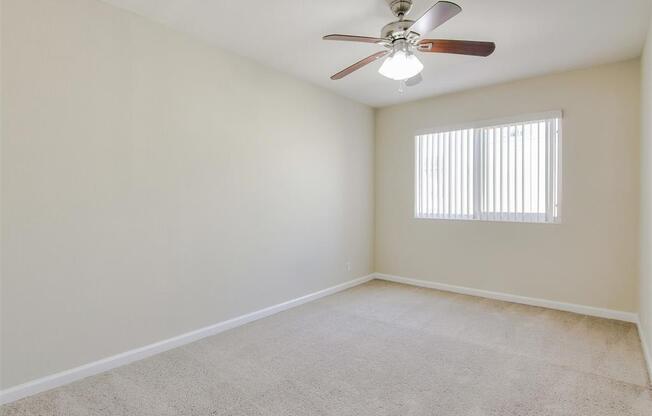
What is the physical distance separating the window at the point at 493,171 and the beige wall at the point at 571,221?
0.36 ft

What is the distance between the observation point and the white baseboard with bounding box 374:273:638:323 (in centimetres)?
344

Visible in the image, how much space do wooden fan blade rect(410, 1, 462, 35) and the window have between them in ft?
7.70

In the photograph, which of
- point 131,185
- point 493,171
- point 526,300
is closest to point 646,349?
point 526,300

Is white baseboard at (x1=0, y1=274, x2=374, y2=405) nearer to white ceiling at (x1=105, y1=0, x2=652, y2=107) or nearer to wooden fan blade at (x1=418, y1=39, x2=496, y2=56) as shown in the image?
white ceiling at (x1=105, y1=0, x2=652, y2=107)

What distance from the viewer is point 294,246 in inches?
154

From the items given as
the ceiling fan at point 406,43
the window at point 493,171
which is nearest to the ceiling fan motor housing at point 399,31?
the ceiling fan at point 406,43

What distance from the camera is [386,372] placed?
7.96 feet

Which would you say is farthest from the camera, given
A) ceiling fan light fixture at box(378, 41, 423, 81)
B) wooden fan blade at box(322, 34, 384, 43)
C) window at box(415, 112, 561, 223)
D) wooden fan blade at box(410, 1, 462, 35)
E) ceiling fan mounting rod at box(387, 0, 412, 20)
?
window at box(415, 112, 561, 223)

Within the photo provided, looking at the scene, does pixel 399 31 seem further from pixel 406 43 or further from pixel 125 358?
pixel 125 358

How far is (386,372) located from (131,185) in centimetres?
226

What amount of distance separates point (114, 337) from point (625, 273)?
4512 mm

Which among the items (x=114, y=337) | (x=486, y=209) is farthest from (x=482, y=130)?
(x=114, y=337)

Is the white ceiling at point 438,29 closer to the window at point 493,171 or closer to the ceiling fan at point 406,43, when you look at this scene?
the ceiling fan at point 406,43

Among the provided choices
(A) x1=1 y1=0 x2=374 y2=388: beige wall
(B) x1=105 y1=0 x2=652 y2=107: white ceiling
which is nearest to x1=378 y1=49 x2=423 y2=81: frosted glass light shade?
(B) x1=105 y1=0 x2=652 y2=107: white ceiling
